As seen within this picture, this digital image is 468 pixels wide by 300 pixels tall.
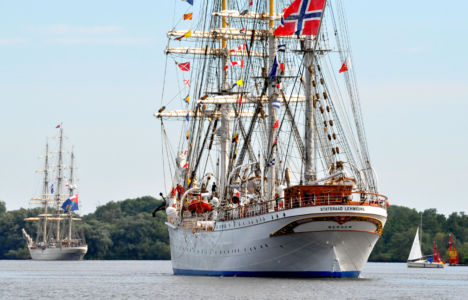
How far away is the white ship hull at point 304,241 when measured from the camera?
79.6 metres

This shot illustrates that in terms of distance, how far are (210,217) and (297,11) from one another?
33.2 metres

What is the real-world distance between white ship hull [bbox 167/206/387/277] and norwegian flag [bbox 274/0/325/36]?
1423 centimetres

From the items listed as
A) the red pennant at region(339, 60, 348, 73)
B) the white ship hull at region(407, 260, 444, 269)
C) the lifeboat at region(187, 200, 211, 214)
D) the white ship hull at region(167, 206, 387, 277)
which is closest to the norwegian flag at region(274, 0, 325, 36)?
the red pennant at region(339, 60, 348, 73)

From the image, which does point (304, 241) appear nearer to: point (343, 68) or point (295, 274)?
point (295, 274)

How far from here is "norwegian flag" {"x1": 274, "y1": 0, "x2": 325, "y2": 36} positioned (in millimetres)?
75688

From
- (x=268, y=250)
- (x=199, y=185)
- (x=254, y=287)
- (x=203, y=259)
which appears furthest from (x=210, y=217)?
(x=254, y=287)

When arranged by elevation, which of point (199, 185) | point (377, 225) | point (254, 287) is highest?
point (199, 185)

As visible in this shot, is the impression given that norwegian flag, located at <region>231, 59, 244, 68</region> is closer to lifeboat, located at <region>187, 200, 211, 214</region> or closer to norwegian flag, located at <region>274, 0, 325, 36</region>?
lifeboat, located at <region>187, 200, 211, 214</region>

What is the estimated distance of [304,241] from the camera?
8112cm

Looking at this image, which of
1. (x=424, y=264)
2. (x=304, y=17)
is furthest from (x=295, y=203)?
(x=424, y=264)

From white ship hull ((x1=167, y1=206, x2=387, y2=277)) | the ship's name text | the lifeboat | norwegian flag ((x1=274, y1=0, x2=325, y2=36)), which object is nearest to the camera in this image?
norwegian flag ((x1=274, y1=0, x2=325, y2=36))

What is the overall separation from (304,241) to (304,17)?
728 inches

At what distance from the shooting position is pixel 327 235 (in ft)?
263

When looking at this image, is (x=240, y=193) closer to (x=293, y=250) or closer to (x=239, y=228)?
(x=239, y=228)
